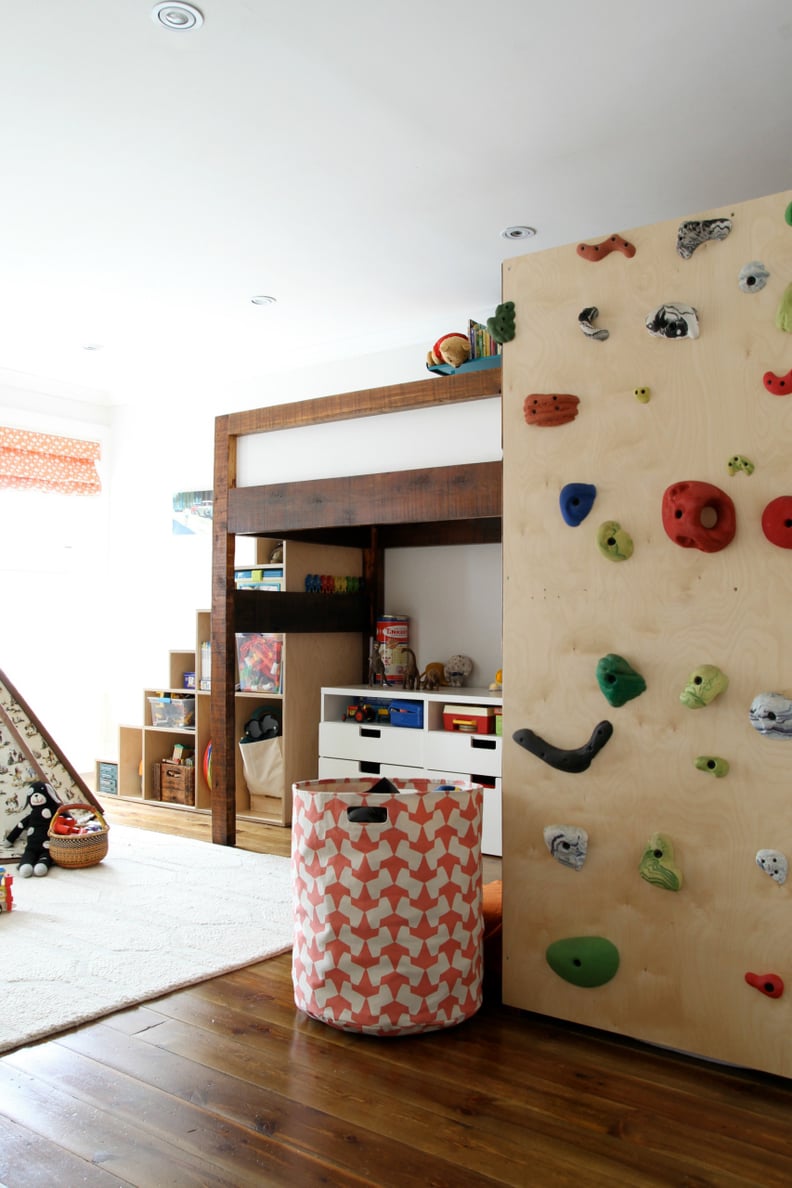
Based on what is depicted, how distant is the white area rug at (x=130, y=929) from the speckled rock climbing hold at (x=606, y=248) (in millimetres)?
1963

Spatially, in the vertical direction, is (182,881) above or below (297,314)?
below

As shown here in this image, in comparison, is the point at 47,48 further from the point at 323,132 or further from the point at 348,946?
the point at 348,946

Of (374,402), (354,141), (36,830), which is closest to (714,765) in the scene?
(374,402)

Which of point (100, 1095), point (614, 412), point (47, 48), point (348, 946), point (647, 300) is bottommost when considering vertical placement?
point (100, 1095)

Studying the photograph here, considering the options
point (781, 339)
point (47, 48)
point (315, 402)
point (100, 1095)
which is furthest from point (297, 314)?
point (100, 1095)

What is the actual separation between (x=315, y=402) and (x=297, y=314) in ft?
3.30

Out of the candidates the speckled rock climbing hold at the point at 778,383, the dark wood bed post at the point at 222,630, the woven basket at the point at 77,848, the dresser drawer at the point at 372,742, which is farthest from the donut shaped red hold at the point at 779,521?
the woven basket at the point at 77,848

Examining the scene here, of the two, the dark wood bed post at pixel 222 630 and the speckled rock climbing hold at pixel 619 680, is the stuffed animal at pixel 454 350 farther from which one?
the speckled rock climbing hold at pixel 619 680

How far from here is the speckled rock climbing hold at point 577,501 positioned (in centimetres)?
214

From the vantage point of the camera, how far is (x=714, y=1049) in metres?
1.95

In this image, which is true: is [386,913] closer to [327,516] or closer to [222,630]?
[327,516]

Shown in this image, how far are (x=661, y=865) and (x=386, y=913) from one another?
0.60 metres

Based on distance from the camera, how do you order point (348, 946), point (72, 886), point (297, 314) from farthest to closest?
point (297, 314) → point (72, 886) → point (348, 946)

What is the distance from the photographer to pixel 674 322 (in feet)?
6.66
